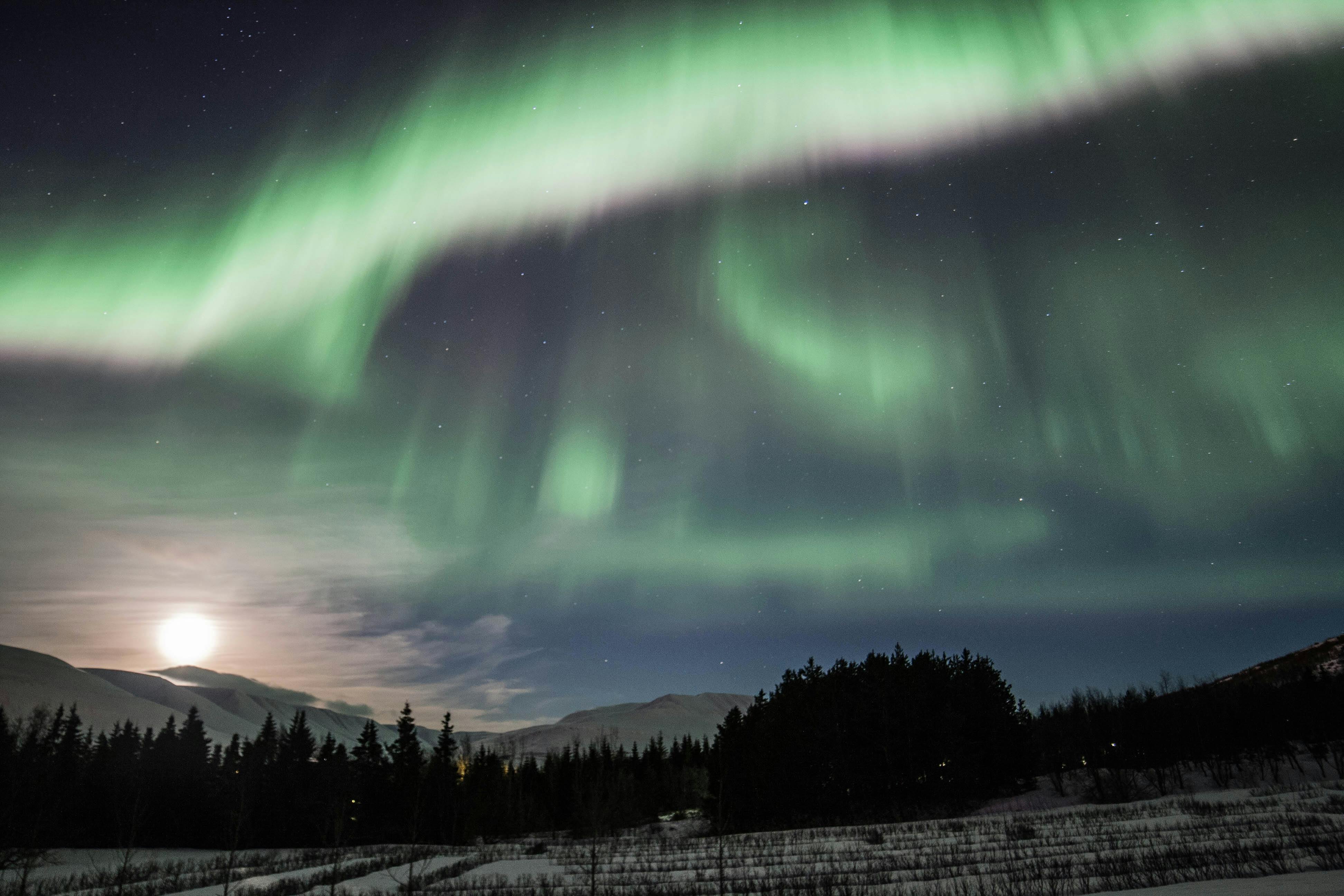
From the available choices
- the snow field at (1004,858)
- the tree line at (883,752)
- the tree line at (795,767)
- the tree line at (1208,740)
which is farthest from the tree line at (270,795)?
the tree line at (1208,740)

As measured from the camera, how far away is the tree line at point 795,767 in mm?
78500

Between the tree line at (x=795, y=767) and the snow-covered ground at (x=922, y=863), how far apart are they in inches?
437

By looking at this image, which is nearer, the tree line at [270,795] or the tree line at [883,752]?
the tree line at [883,752]

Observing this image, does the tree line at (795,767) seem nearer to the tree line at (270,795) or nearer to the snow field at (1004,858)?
the tree line at (270,795)

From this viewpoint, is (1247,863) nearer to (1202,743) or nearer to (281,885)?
(281,885)

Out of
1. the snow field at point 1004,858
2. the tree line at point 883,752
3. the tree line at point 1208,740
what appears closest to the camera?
the snow field at point 1004,858

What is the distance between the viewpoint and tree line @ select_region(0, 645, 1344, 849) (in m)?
78.5

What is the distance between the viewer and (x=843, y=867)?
33.2 metres

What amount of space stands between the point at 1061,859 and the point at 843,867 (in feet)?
30.8

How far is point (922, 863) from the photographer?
1240 inches

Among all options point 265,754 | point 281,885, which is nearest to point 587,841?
point 281,885

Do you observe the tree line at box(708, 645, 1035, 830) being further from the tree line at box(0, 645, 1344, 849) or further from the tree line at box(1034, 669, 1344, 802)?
the tree line at box(1034, 669, 1344, 802)

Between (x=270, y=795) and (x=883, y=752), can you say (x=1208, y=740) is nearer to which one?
(x=883, y=752)

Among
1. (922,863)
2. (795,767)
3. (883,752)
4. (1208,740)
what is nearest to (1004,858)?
(922,863)
